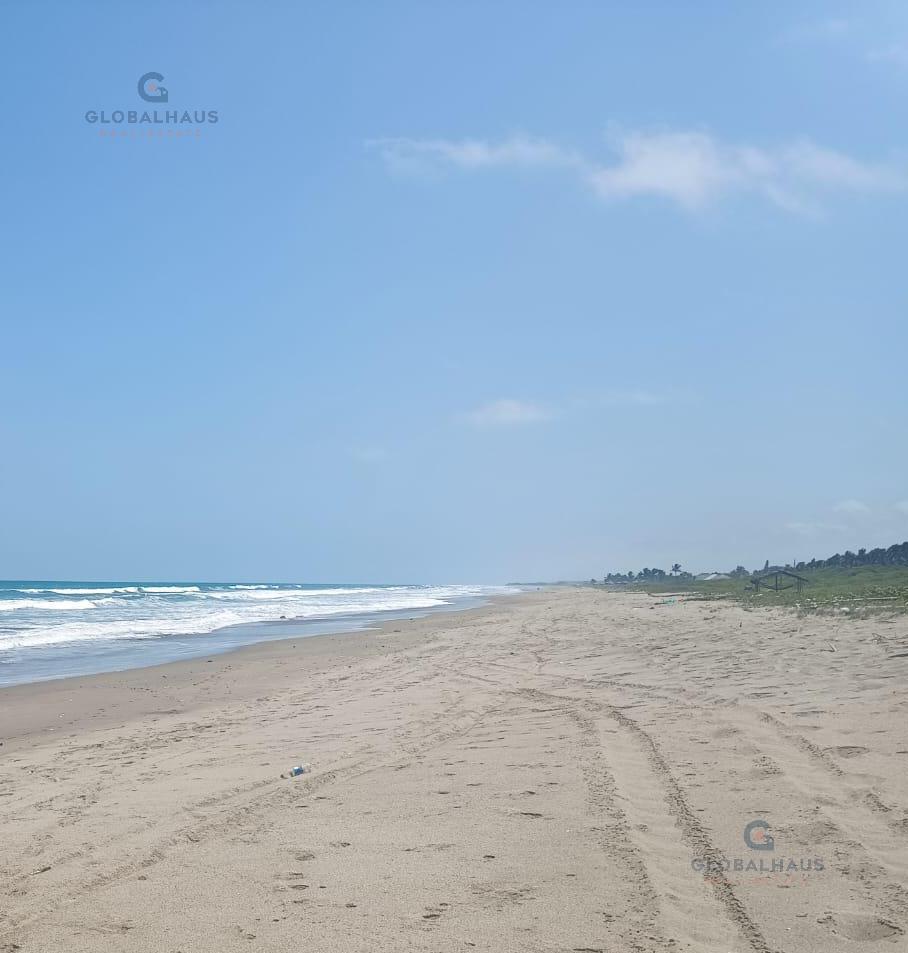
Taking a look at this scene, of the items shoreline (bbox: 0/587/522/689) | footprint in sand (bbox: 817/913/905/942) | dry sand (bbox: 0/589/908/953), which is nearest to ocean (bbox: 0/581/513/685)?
shoreline (bbox: 0/587/522/689)

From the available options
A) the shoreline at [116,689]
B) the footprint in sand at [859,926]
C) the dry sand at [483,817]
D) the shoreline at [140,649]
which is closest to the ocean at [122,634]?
the shoreline at [140,649]

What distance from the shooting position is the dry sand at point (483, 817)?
3.98 meters

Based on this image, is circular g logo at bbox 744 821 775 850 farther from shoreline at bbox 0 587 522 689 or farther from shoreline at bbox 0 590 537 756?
shoreline at bbox 0 587 522 689

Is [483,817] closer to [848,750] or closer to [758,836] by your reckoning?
[758,836]

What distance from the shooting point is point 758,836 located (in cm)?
486

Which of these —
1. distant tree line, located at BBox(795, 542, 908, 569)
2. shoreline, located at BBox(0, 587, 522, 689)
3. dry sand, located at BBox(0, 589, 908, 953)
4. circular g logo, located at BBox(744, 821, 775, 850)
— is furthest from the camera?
distant tree line, located at BBox(795, 542, 908, 569)

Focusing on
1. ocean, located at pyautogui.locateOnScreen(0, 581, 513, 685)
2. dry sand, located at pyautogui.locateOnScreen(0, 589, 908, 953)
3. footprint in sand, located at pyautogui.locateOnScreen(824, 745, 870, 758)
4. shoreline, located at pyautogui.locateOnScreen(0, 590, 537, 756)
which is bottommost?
ocean, located at pyautogui.locateOnScreen(0, 581, 513, 685)

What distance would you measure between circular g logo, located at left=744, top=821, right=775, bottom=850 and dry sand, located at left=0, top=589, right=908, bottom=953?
7cm

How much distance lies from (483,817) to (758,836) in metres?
1.80

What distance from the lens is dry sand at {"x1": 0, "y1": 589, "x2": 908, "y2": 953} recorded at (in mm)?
3984

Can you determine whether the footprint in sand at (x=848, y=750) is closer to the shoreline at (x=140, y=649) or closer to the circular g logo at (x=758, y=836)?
the circular g logo at (x=758, y=836)

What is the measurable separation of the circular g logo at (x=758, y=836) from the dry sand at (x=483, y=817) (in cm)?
7

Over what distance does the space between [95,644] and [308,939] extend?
21791mm

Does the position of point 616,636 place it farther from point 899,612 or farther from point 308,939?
point 308,939
